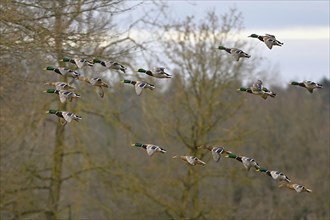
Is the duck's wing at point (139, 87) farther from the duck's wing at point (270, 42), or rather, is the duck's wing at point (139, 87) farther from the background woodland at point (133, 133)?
the background woodland at point (133, 133)

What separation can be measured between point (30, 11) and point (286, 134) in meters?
29.4

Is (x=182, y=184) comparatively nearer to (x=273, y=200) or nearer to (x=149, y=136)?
(x=149, y=136)

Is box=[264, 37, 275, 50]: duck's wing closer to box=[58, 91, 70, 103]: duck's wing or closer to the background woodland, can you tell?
box=[58, 91, 70, 103]: duck's wing

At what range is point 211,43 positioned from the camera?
80.2ft

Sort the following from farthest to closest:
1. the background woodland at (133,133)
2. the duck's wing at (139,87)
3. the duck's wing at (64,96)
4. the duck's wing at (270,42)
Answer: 1. the background woodland at (133,133)
2. the duck's wing at (270,42)
3. the duck's wing at (139,87)
4. the duck's wing at (64,96)

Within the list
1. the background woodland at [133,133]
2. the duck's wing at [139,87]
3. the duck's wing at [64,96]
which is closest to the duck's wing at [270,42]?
the duck's wing at [139,87]

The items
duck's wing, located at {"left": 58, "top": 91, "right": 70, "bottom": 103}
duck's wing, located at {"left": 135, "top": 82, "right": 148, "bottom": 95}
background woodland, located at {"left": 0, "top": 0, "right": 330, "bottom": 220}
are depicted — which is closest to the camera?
duck's wing, located at {"left": 58, "top": 91, "right": 70, "bottom": 103}

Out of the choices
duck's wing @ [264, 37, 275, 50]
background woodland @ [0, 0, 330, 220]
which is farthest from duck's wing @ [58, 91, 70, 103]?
background woodland @ [0, 0, 330, 220]

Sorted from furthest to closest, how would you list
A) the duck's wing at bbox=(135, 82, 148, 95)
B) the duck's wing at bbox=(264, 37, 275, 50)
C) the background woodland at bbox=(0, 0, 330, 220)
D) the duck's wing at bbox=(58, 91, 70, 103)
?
1. the background woodland at bbox=(0, 0, 330, 220)
2. the duck's wing at bbox=(264, 37, 275, 50)
3. the duck's wing at bbox=(135, 82, 148, 95)
4. the duck's wing at bbox=(58, 91, 70, 103)

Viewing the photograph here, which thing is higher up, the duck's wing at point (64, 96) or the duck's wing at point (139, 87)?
the duck's wing at point (139, 87)

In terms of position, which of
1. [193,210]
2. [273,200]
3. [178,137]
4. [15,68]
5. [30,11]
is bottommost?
[273,200]

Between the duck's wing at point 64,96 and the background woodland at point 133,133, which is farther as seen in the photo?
the background woodland at point 133,133

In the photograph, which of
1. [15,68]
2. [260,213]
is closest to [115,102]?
[15,68]

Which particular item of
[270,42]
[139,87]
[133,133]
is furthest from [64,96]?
[133,133]
